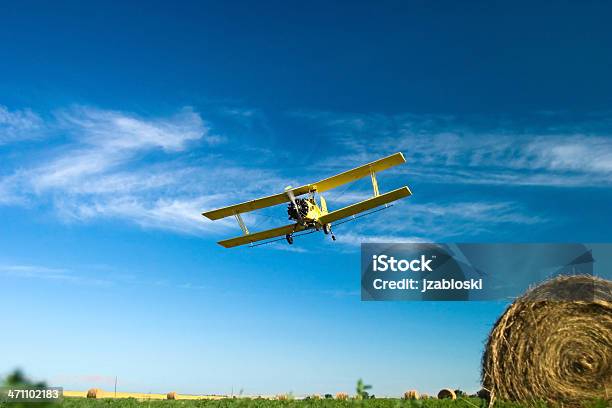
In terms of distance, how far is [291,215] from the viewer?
93.0ft

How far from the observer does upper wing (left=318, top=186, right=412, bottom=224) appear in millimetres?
26703

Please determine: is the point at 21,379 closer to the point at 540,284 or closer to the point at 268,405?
the point at 268,405

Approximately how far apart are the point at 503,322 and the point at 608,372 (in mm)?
2365

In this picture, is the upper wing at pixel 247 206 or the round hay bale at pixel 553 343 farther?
the upper wing at pixel 247 206

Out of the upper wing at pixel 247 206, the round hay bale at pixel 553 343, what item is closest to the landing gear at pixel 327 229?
the upper wing at pixel 247 206

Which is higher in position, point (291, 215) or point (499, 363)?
point (291, 215)

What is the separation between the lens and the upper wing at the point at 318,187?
2891 centimetres

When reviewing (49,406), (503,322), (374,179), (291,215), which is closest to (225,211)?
(291,215)

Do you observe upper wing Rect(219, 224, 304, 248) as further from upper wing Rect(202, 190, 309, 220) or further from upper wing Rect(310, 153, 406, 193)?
upper wing Rect(310, 153, 406, 193)

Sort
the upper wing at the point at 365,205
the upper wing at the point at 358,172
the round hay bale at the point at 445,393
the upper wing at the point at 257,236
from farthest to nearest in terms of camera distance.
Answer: the upper wing at the point at 257,236 < the upper wing at the point at 358,172 < the upper wing at the point at 365,205 < the round hay bale at the point at 445,393

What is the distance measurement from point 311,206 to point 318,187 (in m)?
2.52

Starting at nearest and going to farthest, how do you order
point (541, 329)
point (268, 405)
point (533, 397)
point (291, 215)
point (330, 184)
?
1. point (268, 405)
2. point (533, 397)
3. point (541, 329)
4. point (291, 215)
5. point (330, 184)

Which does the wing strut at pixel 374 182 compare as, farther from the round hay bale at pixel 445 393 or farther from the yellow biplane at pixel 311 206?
the round hay bale at pixel 445 393

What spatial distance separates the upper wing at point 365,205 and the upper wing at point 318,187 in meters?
2.44
